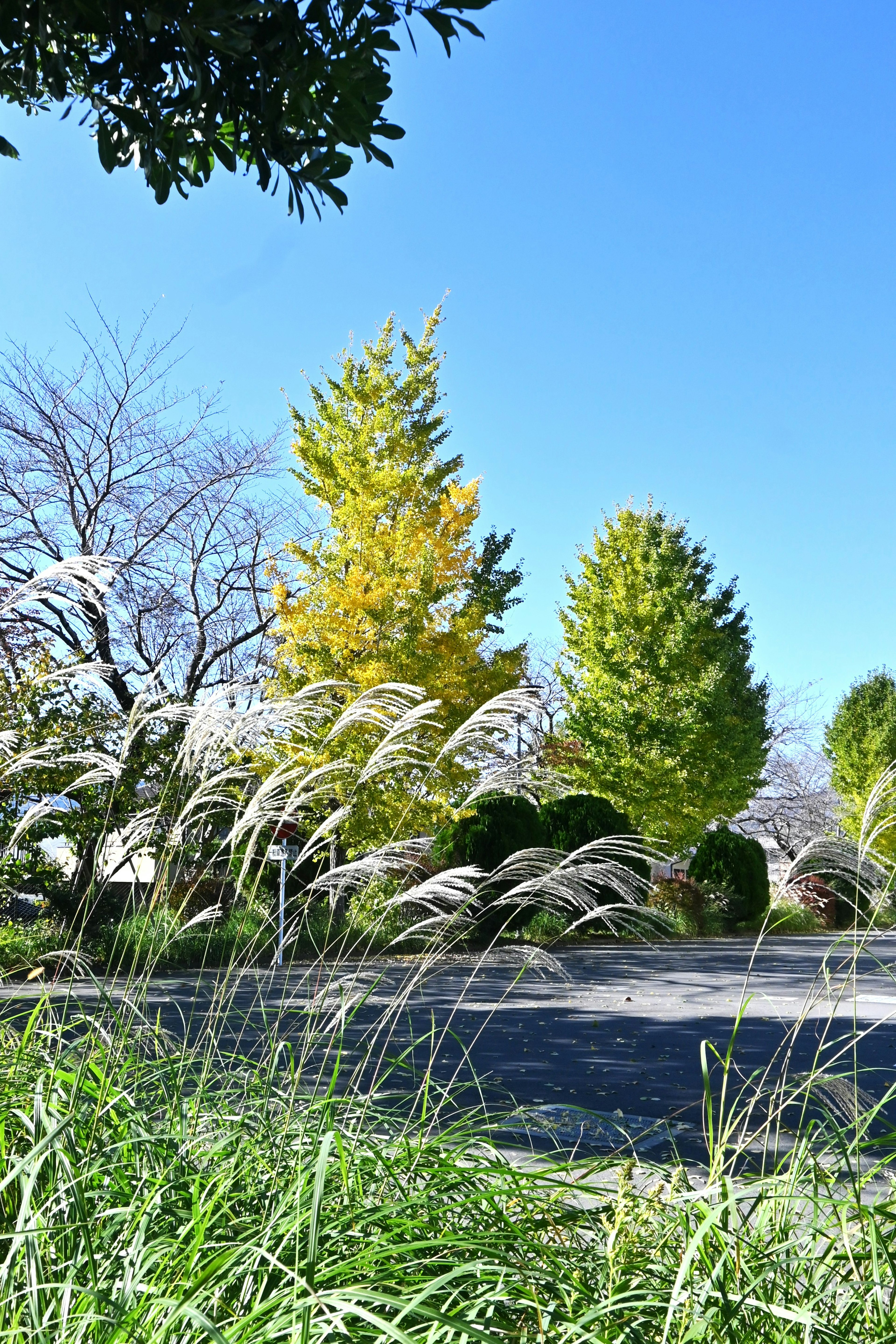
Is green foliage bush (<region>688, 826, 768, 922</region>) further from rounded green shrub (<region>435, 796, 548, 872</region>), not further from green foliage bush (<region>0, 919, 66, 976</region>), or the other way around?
green foliage bush (<region>0, 919, 66, 976</region>)

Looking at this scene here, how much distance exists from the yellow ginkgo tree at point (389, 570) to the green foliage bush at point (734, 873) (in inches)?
230

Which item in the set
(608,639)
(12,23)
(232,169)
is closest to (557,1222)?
(232,169)

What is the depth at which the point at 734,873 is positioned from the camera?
1988cm

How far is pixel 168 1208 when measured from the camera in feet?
6.88

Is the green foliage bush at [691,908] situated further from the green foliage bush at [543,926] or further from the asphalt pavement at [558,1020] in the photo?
the asphalt pavement at [558,1020]

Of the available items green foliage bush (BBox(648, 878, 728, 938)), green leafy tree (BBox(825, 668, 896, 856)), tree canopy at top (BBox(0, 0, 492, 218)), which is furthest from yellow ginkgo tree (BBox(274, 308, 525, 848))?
green leafy tree (BBox(825, 668, 896, 856))

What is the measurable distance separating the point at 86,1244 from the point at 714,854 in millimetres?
19243

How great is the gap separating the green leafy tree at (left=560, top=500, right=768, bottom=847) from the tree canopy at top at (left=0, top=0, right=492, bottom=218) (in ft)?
49.7

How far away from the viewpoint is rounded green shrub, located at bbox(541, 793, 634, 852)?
1734cm

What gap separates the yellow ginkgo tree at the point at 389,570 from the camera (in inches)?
548

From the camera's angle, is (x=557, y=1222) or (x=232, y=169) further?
(x=232, y=169)

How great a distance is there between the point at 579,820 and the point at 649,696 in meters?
3.30

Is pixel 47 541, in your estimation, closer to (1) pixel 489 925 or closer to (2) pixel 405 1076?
(1) pixel 489 925

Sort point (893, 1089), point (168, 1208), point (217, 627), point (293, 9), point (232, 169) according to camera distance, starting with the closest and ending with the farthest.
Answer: point (168, 1208)
point (893, 1089)
point (293, 9)
point (232, 169)
point (217, 627)
